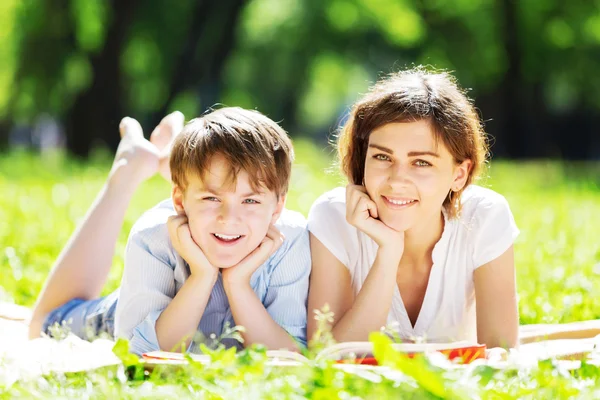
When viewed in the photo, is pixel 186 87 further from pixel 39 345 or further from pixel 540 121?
pixel 39 345

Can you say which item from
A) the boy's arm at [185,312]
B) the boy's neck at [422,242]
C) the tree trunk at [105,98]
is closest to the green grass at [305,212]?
the boy's arm at [185,312]

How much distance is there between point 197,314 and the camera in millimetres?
3348

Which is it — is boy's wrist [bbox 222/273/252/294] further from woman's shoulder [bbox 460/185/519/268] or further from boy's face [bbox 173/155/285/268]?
woman's shoulder [bbox 460/185/519/268]

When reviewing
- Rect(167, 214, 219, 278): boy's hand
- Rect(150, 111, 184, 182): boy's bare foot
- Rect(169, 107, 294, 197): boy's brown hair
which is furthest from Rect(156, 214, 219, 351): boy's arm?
Rect(150, 111, 184, 182): boy's bare foot

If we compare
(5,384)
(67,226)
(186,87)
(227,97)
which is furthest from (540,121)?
(5,384)

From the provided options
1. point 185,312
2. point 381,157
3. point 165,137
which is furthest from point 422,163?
point 165,137

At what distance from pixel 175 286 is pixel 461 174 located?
1299 millimetres

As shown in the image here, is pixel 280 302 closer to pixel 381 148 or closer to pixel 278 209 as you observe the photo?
pixel 278 209

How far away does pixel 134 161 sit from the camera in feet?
15.7

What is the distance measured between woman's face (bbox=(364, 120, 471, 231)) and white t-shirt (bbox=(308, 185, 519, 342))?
272mm

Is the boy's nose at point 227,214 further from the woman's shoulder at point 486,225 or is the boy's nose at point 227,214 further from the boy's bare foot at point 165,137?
the boy's bare foot at point 165,137

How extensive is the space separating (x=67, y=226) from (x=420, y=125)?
167 inches

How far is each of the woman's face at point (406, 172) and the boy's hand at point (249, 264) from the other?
475mm

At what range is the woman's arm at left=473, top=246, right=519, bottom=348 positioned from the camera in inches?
144
